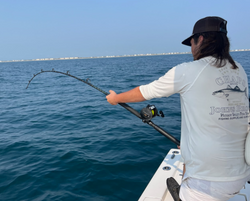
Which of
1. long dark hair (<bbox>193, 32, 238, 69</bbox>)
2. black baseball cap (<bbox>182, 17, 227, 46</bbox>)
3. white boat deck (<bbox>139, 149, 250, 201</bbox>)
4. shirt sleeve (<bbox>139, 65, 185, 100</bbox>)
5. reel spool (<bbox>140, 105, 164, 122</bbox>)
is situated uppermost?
black baseball cap (<bbox>182, 17, 227, 46</bbox>)

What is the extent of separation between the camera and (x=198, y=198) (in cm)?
163

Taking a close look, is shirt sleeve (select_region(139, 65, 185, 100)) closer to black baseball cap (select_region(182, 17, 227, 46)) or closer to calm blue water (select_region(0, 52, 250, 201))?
black baseball cap (select_region(182, 17, 227, 46))

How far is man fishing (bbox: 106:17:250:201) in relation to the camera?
4.79ft

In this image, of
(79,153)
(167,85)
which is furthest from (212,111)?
(79,153)

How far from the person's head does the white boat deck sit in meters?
1.54

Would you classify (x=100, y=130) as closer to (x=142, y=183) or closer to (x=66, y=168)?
(x=66, y=168)

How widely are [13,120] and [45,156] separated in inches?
154

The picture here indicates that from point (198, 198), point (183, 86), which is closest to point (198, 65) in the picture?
point (183, 86)

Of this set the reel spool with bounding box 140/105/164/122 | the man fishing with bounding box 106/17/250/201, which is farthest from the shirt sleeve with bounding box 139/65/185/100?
the reel spool with bounding box 140/105/164/122

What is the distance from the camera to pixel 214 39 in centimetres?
157

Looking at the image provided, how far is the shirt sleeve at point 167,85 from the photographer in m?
1.53

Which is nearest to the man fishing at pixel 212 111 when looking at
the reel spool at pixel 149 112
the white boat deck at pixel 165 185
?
the reel spool at pixel 149 112

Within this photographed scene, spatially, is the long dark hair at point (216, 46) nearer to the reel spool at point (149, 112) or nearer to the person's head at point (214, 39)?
the person's head at point (214, 39)

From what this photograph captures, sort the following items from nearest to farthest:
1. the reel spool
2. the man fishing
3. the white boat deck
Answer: the man fishing
the reel spool
the white boat deck
